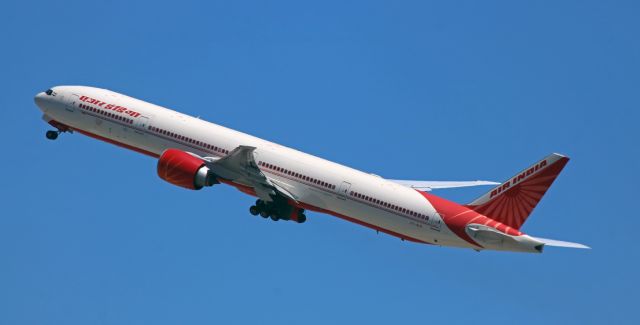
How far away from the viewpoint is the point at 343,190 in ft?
265

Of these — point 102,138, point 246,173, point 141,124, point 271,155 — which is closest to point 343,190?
point 271,155

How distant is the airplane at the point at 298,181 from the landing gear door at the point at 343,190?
0.20ft

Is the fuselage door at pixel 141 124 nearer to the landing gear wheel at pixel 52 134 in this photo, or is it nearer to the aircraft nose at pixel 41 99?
the landing gear wheel at pixel 52 134

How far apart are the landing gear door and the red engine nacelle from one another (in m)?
7.97

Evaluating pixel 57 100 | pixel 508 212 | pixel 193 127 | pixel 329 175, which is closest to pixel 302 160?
pixel 329 175

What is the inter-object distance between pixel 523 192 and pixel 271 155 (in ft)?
52.1

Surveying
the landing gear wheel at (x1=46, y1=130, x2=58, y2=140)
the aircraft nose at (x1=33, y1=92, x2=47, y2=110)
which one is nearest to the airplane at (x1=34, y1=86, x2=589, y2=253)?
the aircraft nose at (x1=33, y1=92, x2=47, y2=110)

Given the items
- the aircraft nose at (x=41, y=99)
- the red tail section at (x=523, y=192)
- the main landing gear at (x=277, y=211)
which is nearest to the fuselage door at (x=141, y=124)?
the aircraft nose at (x=41, y=99)

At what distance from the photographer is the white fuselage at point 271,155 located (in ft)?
261

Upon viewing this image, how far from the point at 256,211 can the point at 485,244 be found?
1511 cm

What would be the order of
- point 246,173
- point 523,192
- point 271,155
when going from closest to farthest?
point 523,192, point 246,173, point 271,155

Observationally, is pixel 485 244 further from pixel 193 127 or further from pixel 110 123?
pixel 110 123

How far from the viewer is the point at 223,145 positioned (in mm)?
84125

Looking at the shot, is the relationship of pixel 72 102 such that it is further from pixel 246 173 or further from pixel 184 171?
pixel 246 173
